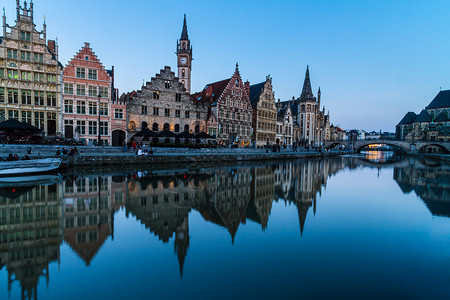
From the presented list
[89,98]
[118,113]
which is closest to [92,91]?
[89,98]

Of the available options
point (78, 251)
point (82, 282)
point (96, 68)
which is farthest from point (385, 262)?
point (96, 68)

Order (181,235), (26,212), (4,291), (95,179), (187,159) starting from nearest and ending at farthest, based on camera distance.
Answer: (4,291)
(181,235)
(26,212)
(95,179)
(187,159)

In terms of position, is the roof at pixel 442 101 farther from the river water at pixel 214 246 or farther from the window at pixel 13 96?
the window at pixel 13 96

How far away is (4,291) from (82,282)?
128cm

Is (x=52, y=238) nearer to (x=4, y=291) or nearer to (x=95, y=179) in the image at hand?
(x=4, y=291)

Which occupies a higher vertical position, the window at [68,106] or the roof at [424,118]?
the roof at [424,118]

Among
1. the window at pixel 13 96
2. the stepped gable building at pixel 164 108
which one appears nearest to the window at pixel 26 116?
the window at pixel 13 96

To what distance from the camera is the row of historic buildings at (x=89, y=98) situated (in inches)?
1158

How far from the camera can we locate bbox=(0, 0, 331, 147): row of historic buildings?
2942 centimetres

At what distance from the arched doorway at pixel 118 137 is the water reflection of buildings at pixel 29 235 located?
23.4m

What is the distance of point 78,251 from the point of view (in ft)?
20.7

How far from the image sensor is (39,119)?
3044cm

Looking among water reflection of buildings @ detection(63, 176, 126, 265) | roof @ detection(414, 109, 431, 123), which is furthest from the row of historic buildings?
roof @ detection(414, 109, 431, 123)

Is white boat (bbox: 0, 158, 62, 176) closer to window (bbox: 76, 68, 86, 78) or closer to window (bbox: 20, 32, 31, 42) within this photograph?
window (bbox: 76, 68, 86, 78)
